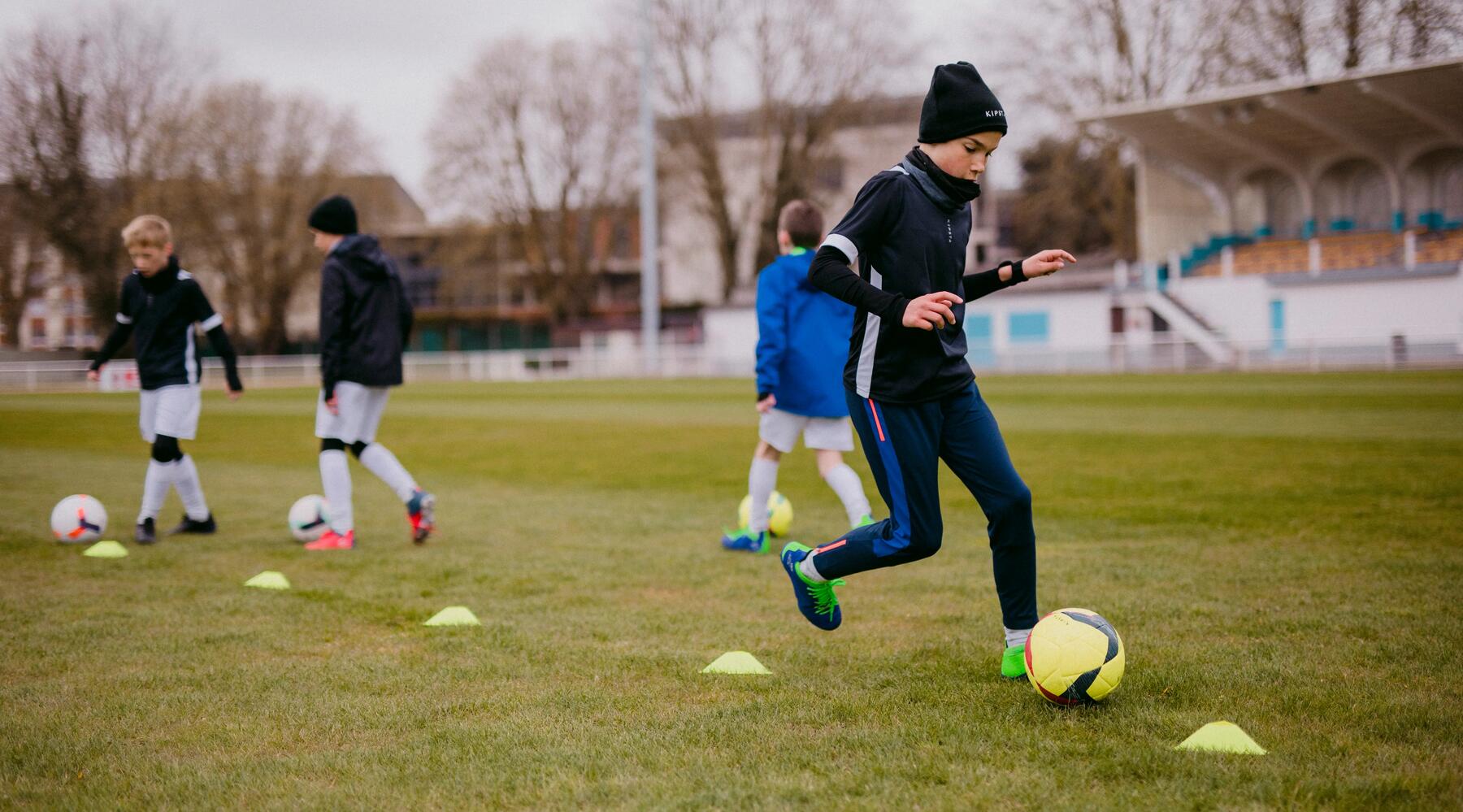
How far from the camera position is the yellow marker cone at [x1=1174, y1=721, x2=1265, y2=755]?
3.27 metres

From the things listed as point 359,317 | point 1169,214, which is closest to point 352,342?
point 359,317

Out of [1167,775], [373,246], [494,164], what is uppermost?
[494,164]

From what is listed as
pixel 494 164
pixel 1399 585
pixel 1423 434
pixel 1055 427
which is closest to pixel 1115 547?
pixel 1399 585

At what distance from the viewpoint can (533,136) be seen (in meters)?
51.4

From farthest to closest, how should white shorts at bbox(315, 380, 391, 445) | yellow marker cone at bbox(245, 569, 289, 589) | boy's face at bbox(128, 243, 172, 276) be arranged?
boy's face at bbox(128, 243, 172, 276), white shorts at bbox(315, 380, 391, 445), yellow marker cone at bbox(245, 569, 289, 589)

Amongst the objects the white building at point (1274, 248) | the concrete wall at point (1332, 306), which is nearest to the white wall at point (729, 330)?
the white building at point (1274, 248)

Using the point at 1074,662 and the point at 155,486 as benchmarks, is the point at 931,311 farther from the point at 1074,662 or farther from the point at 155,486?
the point at 155,486

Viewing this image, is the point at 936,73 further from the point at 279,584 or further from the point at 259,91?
the point at 259,91

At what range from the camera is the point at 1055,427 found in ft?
50.5

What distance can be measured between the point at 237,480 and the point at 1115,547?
9.03 metres

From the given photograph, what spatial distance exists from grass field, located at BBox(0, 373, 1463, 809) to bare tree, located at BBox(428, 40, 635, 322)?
137 feet

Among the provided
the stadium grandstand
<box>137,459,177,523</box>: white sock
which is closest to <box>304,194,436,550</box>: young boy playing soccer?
<box>137,459,177,523</box>: white sock

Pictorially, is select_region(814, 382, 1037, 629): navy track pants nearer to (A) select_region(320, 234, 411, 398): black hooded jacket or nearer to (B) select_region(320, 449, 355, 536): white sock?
(A) select_region(320, 234, 411, 398): black hooded jacket

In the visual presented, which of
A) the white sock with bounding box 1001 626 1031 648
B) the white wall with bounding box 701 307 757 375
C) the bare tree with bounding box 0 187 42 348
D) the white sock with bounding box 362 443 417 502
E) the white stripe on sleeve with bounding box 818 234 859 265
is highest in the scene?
the bare tree with bounding box 0 187 42 348
